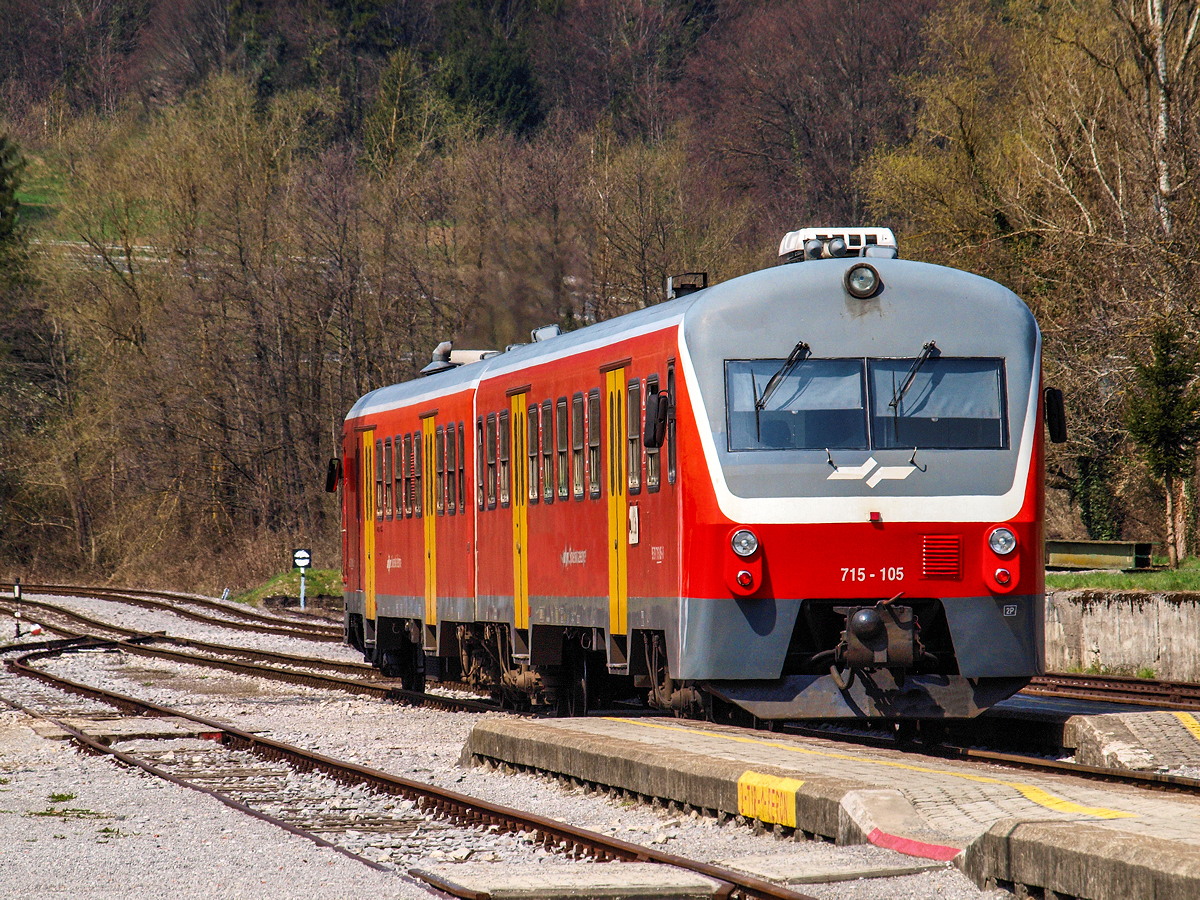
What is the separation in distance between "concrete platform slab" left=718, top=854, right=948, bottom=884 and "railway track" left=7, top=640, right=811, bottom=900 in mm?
147

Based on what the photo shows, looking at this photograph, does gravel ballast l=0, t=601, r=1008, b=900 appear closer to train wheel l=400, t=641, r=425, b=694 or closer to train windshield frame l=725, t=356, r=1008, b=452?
train wheel l=400, t=641, r=425, b=694

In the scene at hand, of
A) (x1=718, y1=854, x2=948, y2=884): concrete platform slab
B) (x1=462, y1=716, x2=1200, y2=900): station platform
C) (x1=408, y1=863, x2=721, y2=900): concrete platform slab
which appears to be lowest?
(x1=408, y1=863, x2=721, y2=900): concrete platform slab

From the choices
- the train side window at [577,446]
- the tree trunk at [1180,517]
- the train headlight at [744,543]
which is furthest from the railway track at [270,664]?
the tree trunk at [1180,517]

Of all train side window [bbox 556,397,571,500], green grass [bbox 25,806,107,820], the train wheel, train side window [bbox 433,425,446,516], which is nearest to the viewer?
green grass [bbox 25,806,107,820]

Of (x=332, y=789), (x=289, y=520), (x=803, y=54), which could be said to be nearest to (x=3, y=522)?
(x=289, y=520)

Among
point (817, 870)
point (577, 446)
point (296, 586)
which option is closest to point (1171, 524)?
point (577, 446)

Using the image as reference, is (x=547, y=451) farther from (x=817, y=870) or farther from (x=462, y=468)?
(x=817, y=870)

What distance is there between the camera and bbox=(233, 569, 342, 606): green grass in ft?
134

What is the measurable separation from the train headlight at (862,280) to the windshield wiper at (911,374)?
0.54m

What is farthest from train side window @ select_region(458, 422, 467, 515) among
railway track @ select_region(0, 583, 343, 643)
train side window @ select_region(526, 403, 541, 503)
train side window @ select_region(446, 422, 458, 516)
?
railway track @ select_region(0, 583, 343, 643)

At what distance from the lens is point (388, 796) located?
11.7m

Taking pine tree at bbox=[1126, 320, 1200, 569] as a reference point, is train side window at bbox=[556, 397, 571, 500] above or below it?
below

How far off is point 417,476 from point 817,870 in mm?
12514

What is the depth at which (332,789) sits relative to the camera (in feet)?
40.4
